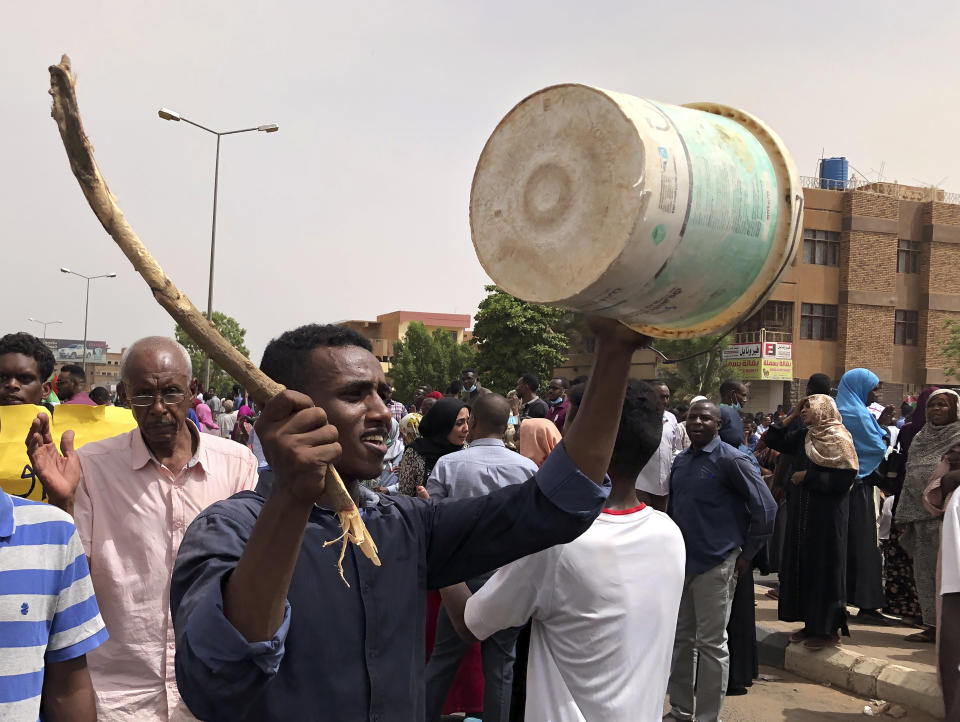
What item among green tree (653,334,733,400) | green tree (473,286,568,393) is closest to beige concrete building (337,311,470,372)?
green tree (473,286,568,393)

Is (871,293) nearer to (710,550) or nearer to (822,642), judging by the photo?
(822,642)

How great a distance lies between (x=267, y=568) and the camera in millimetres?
1471

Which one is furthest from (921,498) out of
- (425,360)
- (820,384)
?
(425,360)

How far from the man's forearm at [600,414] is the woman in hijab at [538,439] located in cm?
461

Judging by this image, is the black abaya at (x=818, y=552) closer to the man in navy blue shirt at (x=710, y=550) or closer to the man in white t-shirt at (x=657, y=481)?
the man in white t-shirt at (x=657, y=481)

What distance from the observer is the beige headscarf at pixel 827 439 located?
6.60 metres

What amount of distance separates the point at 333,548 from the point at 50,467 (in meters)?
1.30

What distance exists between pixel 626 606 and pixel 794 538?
4712mm

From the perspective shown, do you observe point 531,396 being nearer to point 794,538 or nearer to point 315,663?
point 794,538

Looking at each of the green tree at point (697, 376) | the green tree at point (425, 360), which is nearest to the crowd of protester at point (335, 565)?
the green tree at point (697, 376)

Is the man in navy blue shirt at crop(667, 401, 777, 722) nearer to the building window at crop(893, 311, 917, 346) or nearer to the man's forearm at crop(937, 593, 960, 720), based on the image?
the man's forearm at crop(937, 593, 960, 720)

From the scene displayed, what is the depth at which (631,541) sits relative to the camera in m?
2.92

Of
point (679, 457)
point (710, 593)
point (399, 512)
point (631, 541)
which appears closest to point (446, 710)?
point (710, 593)

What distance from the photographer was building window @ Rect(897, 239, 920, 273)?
40031 mm
